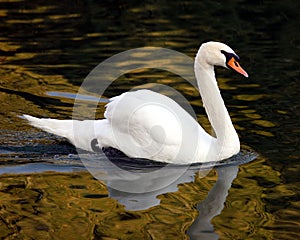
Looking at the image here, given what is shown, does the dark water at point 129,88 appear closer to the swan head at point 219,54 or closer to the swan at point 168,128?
the swan at point 168,128

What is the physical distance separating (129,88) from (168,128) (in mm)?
3057

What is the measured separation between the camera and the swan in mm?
7574

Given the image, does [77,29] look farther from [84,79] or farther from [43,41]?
[84,79]

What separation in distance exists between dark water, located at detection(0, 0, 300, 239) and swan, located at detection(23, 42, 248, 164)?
0.24 metres

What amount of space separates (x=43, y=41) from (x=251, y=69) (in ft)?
12.6

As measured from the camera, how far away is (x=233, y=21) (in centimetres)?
1449

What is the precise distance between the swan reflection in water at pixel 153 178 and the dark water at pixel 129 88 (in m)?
0.03

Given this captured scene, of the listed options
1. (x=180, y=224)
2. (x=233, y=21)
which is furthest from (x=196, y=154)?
(x=233, y=21)

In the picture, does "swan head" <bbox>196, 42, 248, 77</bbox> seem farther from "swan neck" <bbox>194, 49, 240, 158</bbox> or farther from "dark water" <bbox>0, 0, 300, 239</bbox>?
"dark water" <bbox>0, 0, 300, 239</bbox>

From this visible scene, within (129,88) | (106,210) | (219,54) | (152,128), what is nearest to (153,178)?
(152,128)

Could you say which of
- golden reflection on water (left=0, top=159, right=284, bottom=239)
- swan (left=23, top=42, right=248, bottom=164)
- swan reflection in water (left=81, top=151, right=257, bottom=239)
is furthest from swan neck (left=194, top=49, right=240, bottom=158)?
golden reflection on water (left=0, top=159, right=284, bottom=239)

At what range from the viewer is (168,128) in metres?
7.54

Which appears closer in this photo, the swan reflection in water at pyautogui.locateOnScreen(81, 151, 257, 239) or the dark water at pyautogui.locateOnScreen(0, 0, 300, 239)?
the dark water at pyautogui.locateOnScreen(0, 0, 300, 239)

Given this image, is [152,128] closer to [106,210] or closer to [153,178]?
[153,178]
